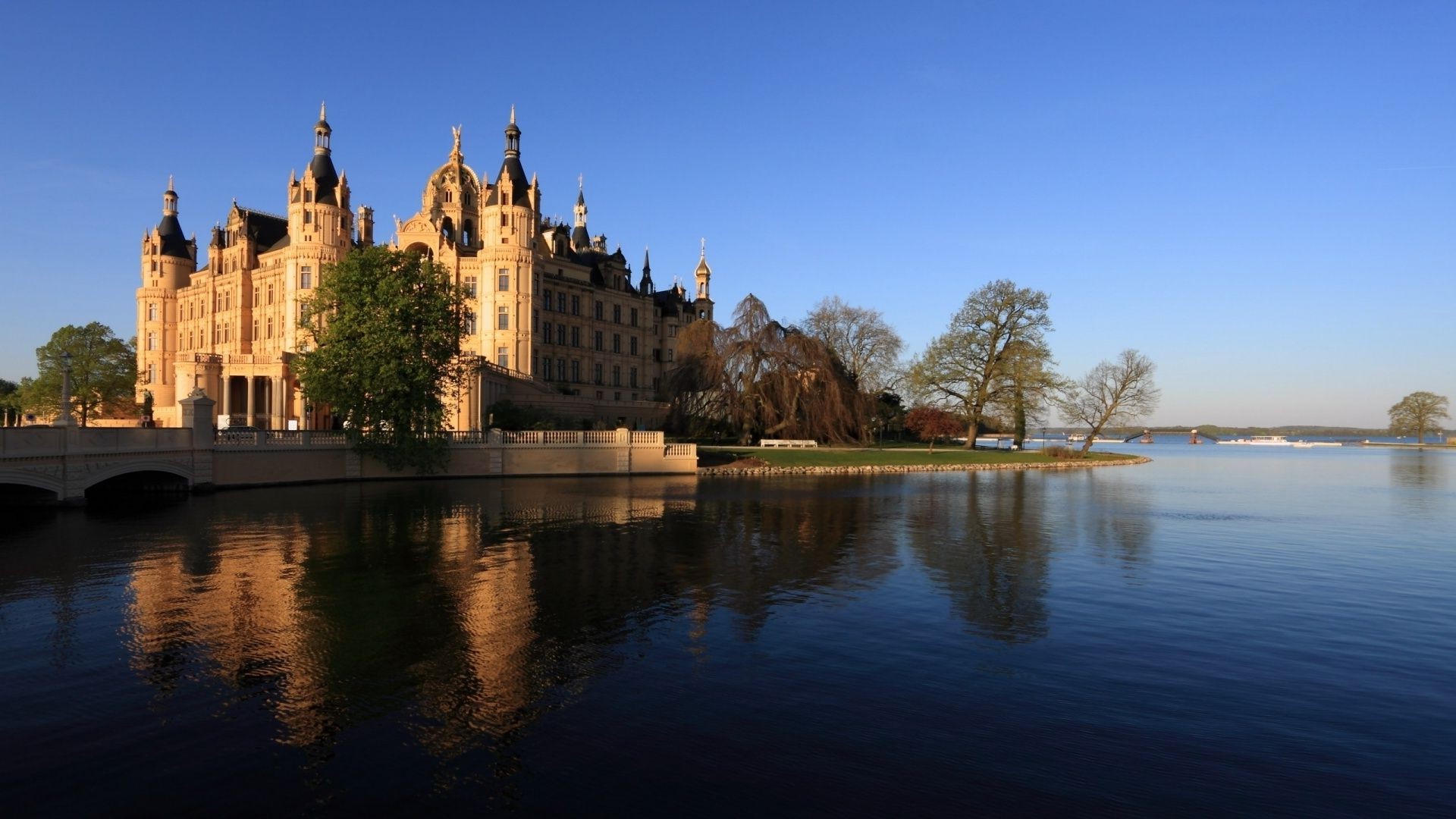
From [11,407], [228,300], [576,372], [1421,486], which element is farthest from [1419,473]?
[11,407]

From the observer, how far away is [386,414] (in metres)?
42.8

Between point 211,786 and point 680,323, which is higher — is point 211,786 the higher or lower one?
the lower one

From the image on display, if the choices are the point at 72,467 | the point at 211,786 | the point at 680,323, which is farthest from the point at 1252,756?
the point at 680,323

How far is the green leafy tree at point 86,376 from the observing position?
78875 mm

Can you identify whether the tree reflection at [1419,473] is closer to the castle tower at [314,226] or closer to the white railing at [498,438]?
the white railing at [498,438]

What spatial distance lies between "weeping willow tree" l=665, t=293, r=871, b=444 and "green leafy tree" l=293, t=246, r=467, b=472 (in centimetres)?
2382

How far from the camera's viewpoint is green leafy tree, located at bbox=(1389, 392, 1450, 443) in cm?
12975

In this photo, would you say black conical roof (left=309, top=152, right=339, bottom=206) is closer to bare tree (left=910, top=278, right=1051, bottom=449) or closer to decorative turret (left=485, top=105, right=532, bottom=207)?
decorative turret (left=485, top=105, right=532, bottom=207)

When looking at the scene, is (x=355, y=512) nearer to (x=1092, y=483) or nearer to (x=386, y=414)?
(x=386, y=414)

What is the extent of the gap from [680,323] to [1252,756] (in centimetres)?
9488

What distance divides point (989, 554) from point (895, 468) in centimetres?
3866

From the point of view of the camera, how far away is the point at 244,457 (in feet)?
129

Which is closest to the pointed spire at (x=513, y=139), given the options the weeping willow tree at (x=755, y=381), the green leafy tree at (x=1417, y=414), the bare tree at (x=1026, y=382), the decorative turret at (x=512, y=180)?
the decorative turret at (x=512, y=180)

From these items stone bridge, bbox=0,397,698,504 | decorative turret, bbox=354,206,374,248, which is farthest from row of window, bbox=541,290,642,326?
stone bridge, bbox=0,397,698,504
